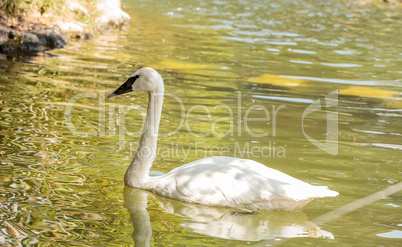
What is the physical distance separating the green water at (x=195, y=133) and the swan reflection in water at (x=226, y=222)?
19mm

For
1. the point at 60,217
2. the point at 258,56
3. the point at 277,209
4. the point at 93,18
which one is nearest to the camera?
the point at 60,217

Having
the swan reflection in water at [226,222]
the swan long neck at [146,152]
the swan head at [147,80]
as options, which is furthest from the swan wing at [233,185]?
the swan head at [147,80]

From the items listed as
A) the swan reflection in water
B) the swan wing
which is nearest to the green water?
the swan reflection in water

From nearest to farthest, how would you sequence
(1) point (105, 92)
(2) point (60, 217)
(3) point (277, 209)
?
1. (2) point (60, 217)
2. (3) point (277, 209)
3. (1) point (105, 92)

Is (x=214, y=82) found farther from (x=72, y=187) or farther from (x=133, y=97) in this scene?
(x=72, y=187)

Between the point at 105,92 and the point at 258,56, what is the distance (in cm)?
597

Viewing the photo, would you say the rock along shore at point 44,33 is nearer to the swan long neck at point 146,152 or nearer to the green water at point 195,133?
the green water at point 195,133

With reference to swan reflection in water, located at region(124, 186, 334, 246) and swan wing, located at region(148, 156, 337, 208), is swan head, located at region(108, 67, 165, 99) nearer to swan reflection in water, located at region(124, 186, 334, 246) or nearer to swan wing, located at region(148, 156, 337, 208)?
swan wing, located at region(148, 156, 337, 208)

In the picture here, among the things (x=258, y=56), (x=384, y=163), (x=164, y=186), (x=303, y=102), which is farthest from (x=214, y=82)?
(x=164, y=186)

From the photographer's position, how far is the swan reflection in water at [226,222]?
15.7ft

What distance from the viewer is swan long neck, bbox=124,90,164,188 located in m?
5.69

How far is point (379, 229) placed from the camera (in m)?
4.98

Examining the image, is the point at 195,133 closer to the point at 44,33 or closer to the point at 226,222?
the point at 226,222

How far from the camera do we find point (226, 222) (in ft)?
16.5
